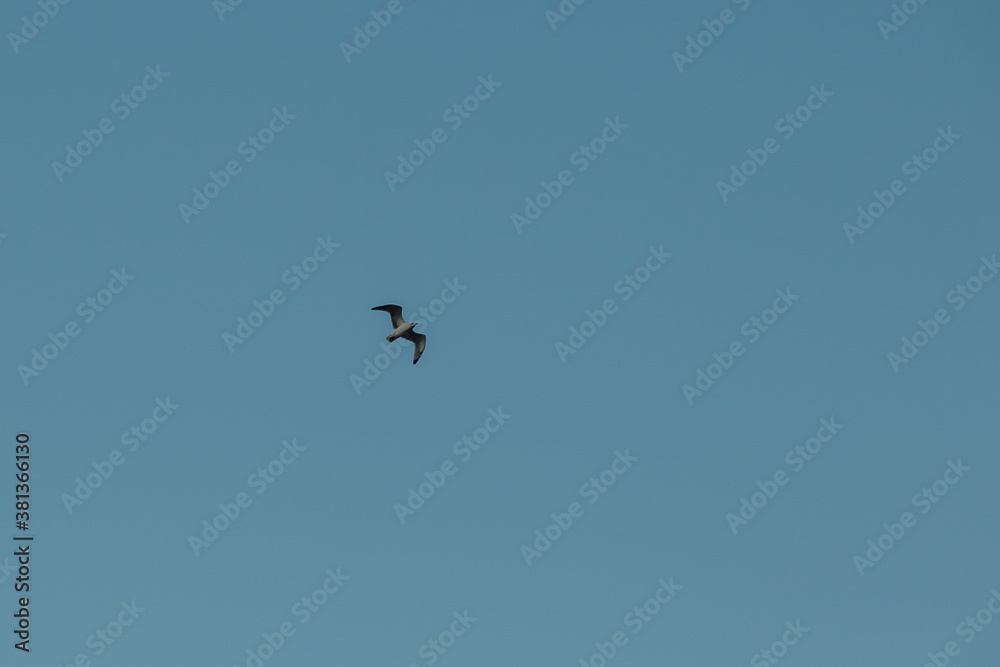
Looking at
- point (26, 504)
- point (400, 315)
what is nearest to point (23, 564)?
point (26, 504)

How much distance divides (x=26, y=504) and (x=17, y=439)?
269cm

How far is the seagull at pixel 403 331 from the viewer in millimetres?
52688

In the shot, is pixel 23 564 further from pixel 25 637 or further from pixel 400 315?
pixel 400 315

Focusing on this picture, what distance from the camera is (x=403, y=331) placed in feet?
173

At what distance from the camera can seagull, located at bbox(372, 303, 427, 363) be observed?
2074 inches

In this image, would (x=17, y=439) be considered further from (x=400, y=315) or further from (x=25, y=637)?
(x=400, y=315)

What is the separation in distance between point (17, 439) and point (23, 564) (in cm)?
453

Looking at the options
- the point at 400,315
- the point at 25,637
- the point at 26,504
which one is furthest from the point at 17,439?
the point at 400,315

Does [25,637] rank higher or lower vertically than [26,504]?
lower

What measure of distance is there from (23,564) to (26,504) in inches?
83.6

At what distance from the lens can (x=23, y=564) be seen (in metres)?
54.2

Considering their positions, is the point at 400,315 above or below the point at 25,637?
above

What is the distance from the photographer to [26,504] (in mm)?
54156

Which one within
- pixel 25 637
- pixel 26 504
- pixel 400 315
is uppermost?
pixel 400 315
